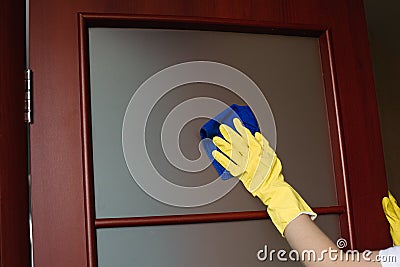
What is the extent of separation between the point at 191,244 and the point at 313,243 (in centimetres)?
28

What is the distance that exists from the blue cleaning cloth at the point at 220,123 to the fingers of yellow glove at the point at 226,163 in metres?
0.02

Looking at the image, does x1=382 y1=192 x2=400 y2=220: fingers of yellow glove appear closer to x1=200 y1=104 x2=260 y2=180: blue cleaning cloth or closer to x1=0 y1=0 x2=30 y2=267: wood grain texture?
A: x1=200 y1=104 x2=260 y2=180: blue cleaning cloth

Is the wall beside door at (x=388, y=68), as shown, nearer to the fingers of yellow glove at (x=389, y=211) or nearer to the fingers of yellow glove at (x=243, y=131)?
the fingers of yellow glove at (x=389, y=211)

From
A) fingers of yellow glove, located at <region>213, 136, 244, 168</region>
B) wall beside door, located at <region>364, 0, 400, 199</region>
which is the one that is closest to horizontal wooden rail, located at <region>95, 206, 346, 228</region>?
fingers of yellow glove, located at <region>213, 136, 244, 168</region>

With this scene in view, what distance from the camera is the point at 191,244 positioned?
4.02ft

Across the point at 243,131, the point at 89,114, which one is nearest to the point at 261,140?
the point at 243,131

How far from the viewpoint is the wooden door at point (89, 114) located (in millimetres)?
1166

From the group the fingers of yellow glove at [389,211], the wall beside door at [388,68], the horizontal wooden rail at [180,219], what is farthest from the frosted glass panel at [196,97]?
the wall beside door at [388,68]

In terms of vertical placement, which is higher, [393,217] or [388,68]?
[388,68]

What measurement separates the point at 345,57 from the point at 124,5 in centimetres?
53

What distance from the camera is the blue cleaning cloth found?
1.26 m

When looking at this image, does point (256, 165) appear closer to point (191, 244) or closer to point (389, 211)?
point (191, 244)

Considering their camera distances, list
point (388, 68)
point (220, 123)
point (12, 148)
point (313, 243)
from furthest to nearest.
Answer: point (388, 68) → point (220, 123) → point (12, 148) → point (313, 243)

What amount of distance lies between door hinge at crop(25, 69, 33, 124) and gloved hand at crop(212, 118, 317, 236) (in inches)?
14.7
